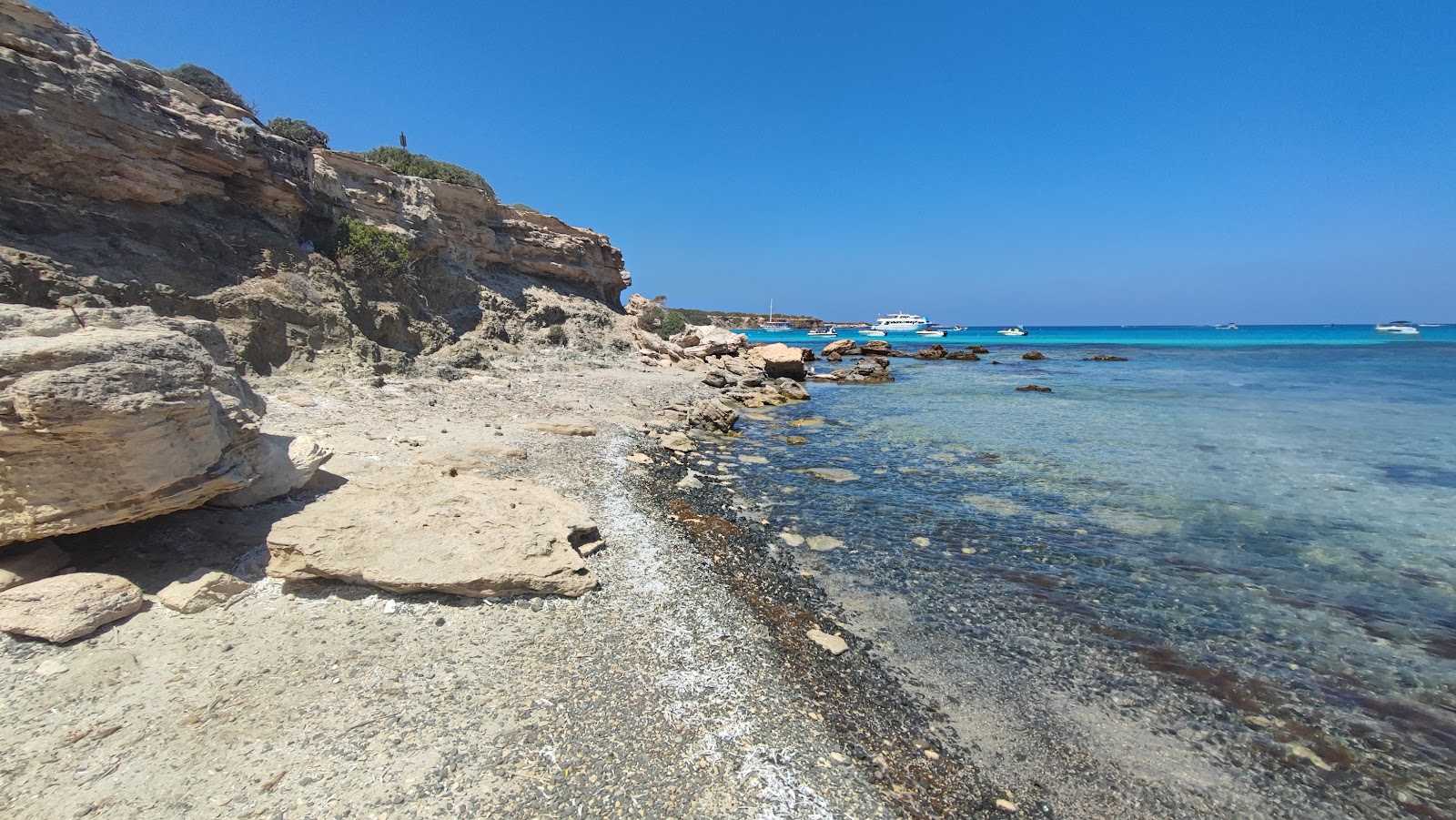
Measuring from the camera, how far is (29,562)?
475 cm

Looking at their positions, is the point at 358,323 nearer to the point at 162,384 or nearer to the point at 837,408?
the point at 162,384

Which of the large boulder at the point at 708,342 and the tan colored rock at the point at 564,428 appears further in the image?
the large boulder at the point at 708,342

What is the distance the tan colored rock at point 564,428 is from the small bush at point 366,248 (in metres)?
9.42

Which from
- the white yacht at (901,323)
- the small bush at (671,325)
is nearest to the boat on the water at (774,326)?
the white yacht at (901,323)

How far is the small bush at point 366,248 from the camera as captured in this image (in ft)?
56.4

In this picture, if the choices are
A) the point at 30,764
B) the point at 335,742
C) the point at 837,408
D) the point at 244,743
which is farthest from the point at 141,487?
the point at 837,408

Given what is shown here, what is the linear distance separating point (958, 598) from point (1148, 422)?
1852 cm

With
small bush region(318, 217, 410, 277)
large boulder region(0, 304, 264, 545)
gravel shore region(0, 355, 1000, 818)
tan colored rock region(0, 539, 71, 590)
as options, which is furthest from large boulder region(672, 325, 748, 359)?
tan colored rock region(0, 539, 71, 590)

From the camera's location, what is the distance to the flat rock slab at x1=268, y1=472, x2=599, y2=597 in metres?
5.45

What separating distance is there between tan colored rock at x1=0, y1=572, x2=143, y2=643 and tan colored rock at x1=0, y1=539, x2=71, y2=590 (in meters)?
0.11

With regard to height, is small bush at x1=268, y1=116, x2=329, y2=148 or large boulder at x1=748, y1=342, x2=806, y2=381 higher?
small bush at x1=268, y1=116, x2=329, y2=148

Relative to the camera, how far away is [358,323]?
55.3 ft

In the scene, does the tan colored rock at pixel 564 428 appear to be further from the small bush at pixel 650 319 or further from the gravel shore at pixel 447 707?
the small bush at pixel 650 319

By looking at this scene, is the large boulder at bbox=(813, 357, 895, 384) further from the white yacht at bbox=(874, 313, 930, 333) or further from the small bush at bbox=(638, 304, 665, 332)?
A: the white yacht at bbox=(874, 313, 930, 333)
